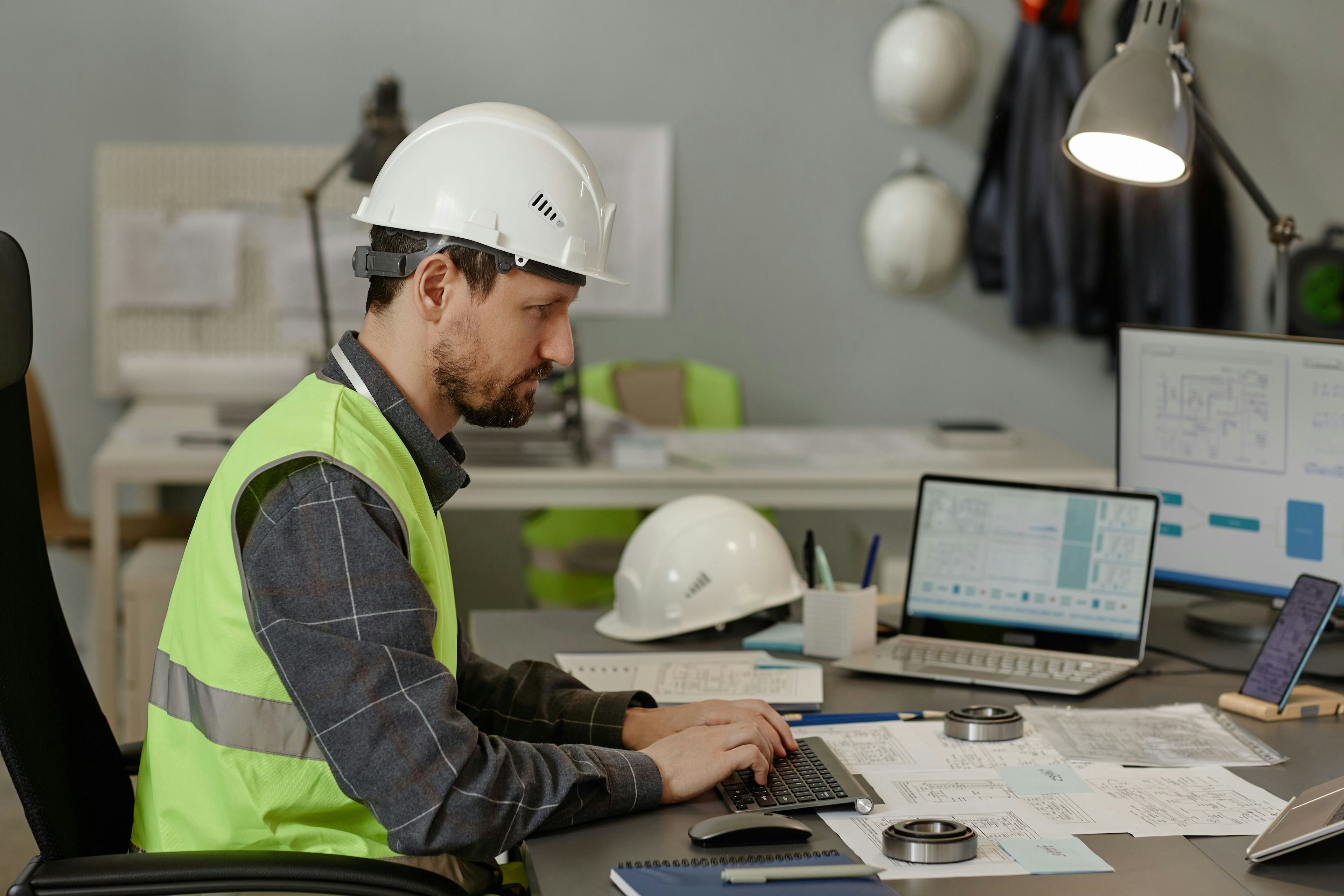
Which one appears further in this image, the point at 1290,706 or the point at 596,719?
the point at 1290,706

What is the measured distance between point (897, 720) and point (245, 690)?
77 centimetres

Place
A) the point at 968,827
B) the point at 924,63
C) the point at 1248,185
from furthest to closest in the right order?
the point at 924,63, the point at 1248,185, the point at 968,827

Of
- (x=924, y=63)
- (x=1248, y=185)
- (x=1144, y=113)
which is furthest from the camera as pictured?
(x=924, y=63)

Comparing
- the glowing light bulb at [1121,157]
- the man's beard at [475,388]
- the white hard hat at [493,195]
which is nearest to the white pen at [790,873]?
the man's beard at [475,388]

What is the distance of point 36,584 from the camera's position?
4.30 feet

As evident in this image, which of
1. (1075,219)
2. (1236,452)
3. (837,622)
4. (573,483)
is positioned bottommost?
(837,622)

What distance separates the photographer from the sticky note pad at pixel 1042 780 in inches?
52.8

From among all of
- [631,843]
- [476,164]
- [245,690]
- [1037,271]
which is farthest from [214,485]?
[1037,271]

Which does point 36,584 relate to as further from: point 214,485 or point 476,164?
point 476,164

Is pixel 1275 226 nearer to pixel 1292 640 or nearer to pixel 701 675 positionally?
pixel 1292 640

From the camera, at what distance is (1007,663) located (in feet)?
5.81

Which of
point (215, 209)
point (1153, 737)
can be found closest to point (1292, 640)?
point (1153, 737)

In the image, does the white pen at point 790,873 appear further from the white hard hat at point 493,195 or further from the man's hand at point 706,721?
the white hard hat at point 493,195

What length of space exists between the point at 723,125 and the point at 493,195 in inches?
118
